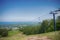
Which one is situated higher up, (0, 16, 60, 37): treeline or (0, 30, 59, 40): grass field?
(0, 16, 60, 37): treeline

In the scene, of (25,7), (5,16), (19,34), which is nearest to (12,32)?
(19,34)

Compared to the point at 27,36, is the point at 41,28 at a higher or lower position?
higher

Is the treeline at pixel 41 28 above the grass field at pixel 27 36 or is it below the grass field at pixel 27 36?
above

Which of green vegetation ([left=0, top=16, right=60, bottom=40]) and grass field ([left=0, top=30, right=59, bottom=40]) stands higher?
green vegetation ([left=0, top=16, right=60, bottom=40])

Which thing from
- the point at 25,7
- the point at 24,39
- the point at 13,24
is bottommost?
the point at 24,39

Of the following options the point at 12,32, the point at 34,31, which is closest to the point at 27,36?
the point at 34,31

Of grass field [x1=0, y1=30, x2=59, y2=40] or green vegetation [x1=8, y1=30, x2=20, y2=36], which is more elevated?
green vegetation [x1=8, y1=30, x2=20, y2=36]

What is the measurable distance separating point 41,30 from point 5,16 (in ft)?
2.02

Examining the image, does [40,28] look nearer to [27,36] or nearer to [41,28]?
[41,28]

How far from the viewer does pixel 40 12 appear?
222 cm

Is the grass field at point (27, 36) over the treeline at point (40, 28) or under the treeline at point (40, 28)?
under

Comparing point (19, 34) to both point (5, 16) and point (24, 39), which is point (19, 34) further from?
point (5, 16)

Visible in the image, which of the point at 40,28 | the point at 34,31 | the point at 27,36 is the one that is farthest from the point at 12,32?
the point at 40,28

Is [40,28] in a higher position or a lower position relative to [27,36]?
higher
